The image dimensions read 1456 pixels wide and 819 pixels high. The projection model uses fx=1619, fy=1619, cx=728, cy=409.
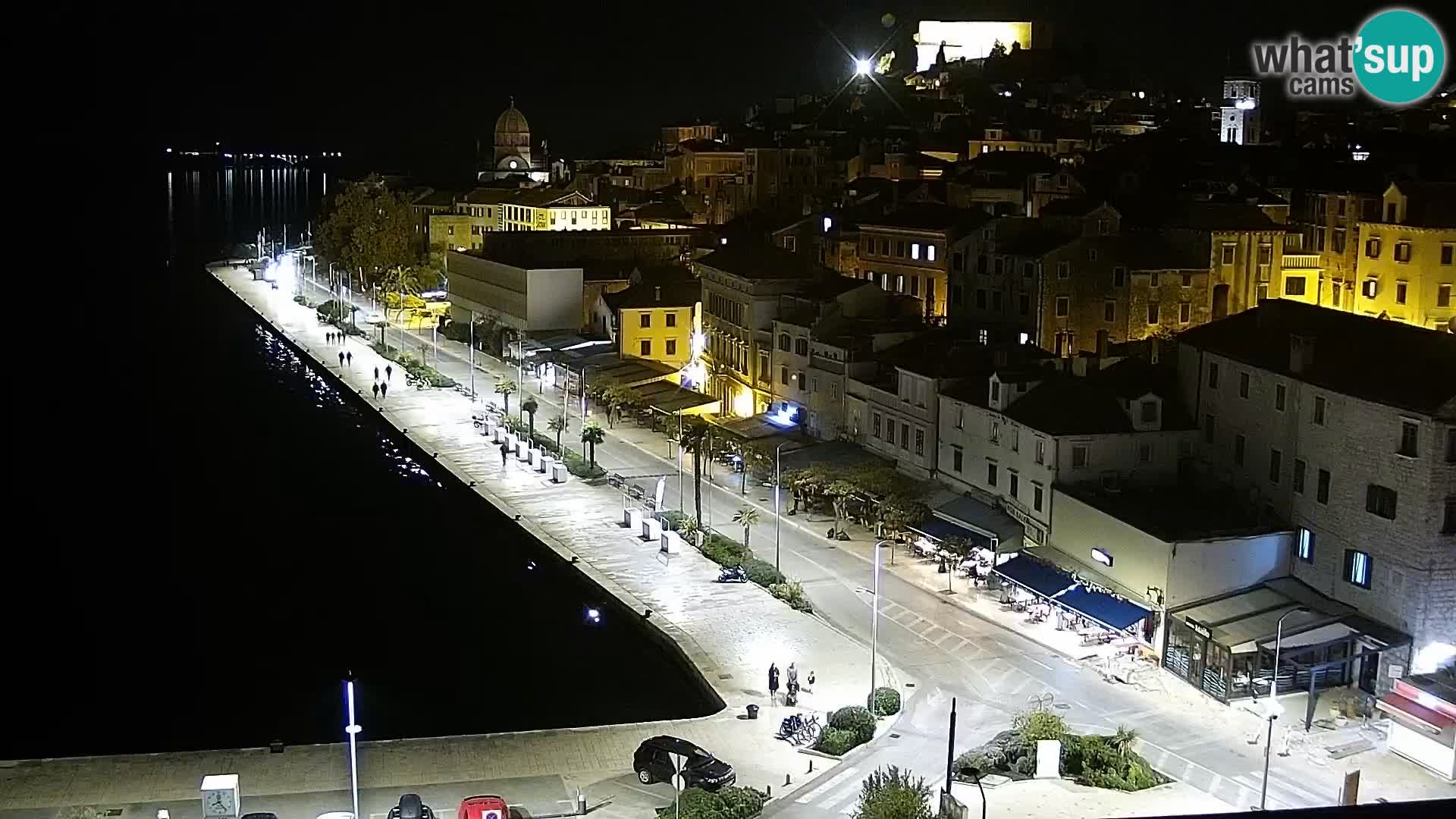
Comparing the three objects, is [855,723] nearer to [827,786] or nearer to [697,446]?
[827,786]

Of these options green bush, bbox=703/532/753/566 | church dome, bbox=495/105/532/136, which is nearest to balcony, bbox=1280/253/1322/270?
green bush, bbox=703/532/753/566

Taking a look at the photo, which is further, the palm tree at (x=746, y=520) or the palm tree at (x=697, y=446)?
the palm tree at (x=697, y=446)

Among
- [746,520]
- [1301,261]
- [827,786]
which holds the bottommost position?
[827,786]

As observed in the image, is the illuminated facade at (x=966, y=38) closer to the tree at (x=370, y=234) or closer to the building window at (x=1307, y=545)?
the tree at (x=370, y=234)

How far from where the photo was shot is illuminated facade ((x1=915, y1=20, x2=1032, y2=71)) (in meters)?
108

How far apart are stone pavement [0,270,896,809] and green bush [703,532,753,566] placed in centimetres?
23

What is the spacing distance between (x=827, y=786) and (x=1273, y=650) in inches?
334

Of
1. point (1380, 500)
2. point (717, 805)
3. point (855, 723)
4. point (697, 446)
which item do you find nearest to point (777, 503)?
point (697, 446)

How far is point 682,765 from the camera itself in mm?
21469

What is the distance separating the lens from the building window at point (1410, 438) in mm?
26078

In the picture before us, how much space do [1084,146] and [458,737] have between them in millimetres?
55597

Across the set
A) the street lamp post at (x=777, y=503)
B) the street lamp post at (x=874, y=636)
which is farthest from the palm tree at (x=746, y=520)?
the street lamp post at (x=874, y=636)

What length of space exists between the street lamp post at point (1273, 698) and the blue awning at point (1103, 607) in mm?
2273

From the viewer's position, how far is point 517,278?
206 ft
